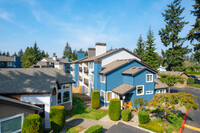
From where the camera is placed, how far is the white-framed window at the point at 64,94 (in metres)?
17.6

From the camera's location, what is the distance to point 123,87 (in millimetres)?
20547

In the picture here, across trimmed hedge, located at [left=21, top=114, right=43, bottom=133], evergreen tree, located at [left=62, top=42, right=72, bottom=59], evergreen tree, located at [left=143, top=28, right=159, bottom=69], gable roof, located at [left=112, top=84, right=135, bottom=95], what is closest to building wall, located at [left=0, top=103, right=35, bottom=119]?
trimmed hedge, located at [left=21, top=114, right=43, bottom=133]

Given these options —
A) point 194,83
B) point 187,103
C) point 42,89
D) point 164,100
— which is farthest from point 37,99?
point 194,83

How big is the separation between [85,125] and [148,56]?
33.1 meters

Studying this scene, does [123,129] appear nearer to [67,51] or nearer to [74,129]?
[74,129]

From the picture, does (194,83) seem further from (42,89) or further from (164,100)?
(42,89)

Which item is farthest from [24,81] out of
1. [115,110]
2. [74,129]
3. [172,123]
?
[172,123]

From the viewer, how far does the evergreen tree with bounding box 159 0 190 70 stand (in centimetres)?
4056

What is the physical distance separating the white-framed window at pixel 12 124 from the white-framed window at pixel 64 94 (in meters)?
7.45

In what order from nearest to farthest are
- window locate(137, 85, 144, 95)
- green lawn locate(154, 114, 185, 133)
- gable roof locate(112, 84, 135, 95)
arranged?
1. green lawn locate(154, 114, 185, 133)
2. gable roof locate(112, 84, 135, 95)
3. window locate(137, 85, 144, 95)

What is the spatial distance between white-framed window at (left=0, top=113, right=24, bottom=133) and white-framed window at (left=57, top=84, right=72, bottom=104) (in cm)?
745

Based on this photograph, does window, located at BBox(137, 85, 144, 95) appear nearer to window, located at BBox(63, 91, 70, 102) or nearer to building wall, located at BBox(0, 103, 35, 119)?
window, located at BBox(63, 91, 70, 102)

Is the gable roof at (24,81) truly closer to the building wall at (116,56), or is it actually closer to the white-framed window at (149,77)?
the building wall at (116,56)

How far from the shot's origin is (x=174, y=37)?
41750 millimetres
